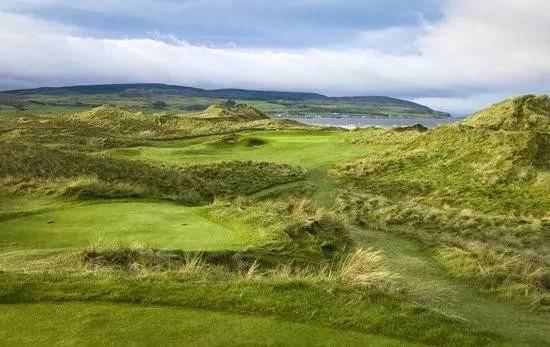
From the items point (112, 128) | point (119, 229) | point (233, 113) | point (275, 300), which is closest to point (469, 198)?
point (119, 229)

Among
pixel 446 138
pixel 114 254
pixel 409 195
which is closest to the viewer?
pixel 114 254

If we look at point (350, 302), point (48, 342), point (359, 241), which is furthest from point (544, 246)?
point (48, 342)

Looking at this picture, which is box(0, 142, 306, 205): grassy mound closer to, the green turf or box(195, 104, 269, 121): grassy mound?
the green turf

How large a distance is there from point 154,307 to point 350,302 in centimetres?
334

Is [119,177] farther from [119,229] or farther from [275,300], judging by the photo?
[275,300]

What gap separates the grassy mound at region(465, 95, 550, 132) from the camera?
49250mm

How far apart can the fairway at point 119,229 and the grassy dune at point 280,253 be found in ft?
0.23

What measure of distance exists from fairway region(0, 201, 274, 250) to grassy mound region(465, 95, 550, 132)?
3781 centimetres

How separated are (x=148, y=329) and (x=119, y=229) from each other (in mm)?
8903

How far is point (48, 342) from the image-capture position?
7.73 meters

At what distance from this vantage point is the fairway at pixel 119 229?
50.2 ft

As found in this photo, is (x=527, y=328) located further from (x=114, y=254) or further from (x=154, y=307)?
(x=114, y=254)

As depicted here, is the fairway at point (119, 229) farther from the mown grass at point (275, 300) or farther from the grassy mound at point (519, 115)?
the grassy mound at point (519, 115)

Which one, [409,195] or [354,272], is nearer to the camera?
[354,272]
